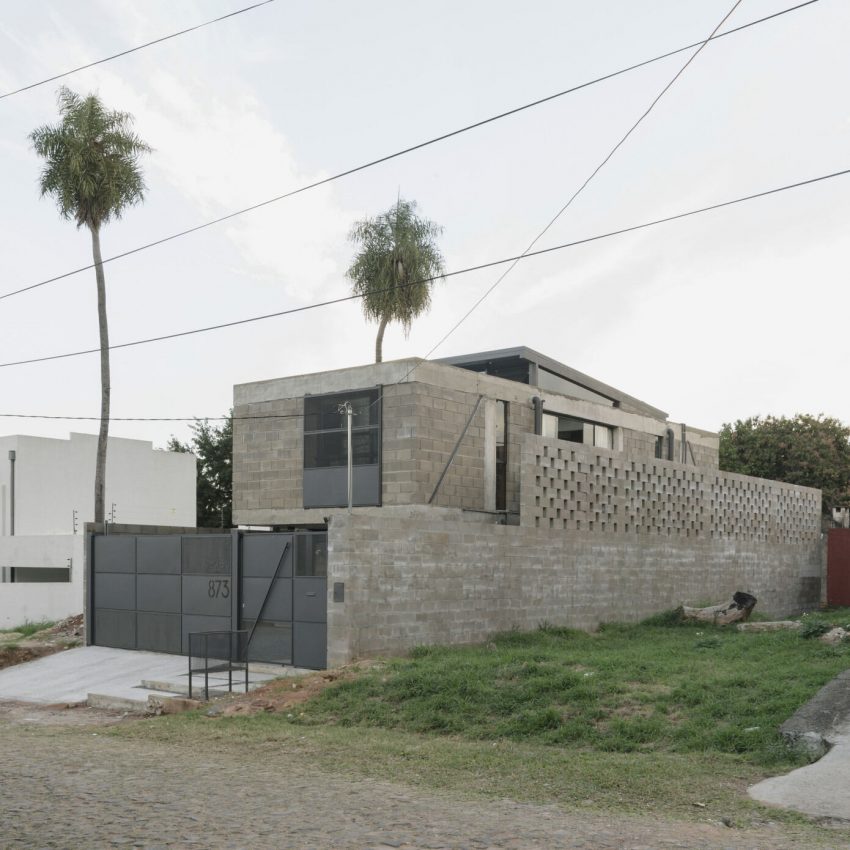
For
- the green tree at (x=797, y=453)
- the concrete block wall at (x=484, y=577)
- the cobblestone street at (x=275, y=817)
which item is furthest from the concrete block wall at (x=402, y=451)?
the green tree at (x=797, y=453)

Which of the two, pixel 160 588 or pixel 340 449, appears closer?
pixel 160 588

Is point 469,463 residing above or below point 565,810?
above

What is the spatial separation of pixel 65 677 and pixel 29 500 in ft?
71.8

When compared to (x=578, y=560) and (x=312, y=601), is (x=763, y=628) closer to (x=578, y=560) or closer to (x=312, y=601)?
(x=578, y=560)

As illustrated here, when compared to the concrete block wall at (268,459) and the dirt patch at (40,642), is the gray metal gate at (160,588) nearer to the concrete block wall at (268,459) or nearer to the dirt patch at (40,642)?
the dirt patch at (40,642)

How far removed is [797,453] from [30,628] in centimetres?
3693

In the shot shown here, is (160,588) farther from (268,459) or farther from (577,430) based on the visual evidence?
(577,430)

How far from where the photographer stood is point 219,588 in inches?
868

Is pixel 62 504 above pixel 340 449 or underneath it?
underneath

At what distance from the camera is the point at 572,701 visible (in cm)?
1389

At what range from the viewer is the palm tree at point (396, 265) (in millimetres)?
41719

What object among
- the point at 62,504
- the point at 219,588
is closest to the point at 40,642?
the point at 219,588

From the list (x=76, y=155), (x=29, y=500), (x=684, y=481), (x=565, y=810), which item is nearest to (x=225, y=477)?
(x=29, y=500)

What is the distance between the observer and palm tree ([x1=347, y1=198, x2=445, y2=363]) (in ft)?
137
